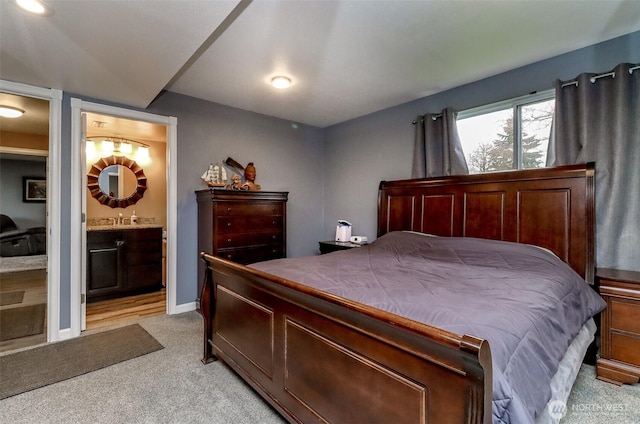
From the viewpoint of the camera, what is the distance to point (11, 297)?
405 centimetres

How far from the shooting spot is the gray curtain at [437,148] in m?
3.27

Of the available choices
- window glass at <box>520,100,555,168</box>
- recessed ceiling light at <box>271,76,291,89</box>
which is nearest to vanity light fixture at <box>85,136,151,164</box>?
recessed ceiling light at <box>271,76,291,89</box>

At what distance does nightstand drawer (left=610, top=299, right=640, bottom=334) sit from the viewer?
2029 millimetres

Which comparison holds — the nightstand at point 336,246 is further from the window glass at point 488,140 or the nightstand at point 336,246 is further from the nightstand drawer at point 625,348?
the nightstand drawer at point 625,348

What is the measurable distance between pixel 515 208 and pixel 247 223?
2.79m

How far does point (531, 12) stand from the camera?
206cm

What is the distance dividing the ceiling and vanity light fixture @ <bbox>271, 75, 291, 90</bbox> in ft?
0.30

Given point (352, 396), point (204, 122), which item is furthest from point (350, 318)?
point (204, 122)

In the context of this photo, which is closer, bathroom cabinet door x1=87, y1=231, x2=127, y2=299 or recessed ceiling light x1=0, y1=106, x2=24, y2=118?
recessed ceiling light x1=0, y1=106, x2=24, y2=118

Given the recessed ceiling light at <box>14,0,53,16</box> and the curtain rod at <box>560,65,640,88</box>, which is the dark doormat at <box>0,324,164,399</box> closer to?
the recessed ceiling light at <box>14,0,53,16</box>

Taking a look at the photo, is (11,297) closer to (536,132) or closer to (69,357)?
(69,357)

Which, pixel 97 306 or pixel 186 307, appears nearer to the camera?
pixel 186 307

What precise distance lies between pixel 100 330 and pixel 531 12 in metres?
4.53

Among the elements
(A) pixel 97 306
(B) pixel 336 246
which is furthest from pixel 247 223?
(A) pixel 97 306
